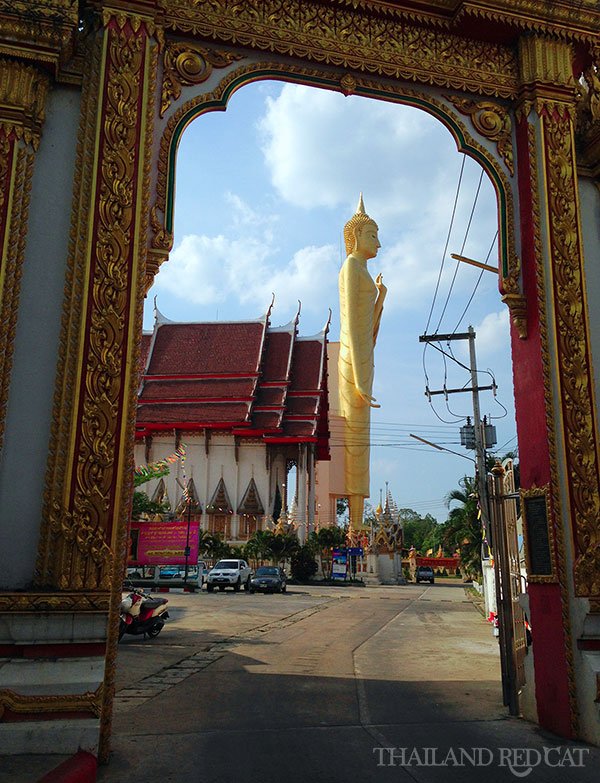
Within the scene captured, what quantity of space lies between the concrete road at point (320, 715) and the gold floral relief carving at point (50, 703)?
390 mm

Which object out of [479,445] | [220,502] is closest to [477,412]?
[479,445]

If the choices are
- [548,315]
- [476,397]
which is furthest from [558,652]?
[476,397]

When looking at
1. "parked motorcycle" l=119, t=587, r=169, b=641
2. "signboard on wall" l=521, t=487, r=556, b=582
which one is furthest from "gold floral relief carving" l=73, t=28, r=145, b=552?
"parked motorcycle" l=119, t=587, r=169, b=641

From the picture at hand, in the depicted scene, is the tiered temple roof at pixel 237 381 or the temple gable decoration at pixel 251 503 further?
the tiered temple roof at pixel 237 381

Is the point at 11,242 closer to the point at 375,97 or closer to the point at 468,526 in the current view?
the point at 375,97

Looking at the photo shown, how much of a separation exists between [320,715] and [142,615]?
21.7 ft

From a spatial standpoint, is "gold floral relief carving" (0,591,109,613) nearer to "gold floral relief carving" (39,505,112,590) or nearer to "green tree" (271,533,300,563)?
"gold floral relief carving" (39,505,112,590)

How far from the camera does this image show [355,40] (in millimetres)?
5895

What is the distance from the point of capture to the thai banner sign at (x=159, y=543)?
23406mm

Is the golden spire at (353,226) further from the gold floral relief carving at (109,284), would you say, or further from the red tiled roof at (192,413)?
the gold floral relief carving at (109,284)

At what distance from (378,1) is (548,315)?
306 cm

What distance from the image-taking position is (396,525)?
4041 centimetres

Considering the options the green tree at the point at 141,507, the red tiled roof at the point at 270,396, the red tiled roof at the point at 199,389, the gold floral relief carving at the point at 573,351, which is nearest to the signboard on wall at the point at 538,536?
the gold floral relief carving at the point at 573,351

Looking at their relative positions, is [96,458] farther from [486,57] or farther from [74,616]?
[486,57]
